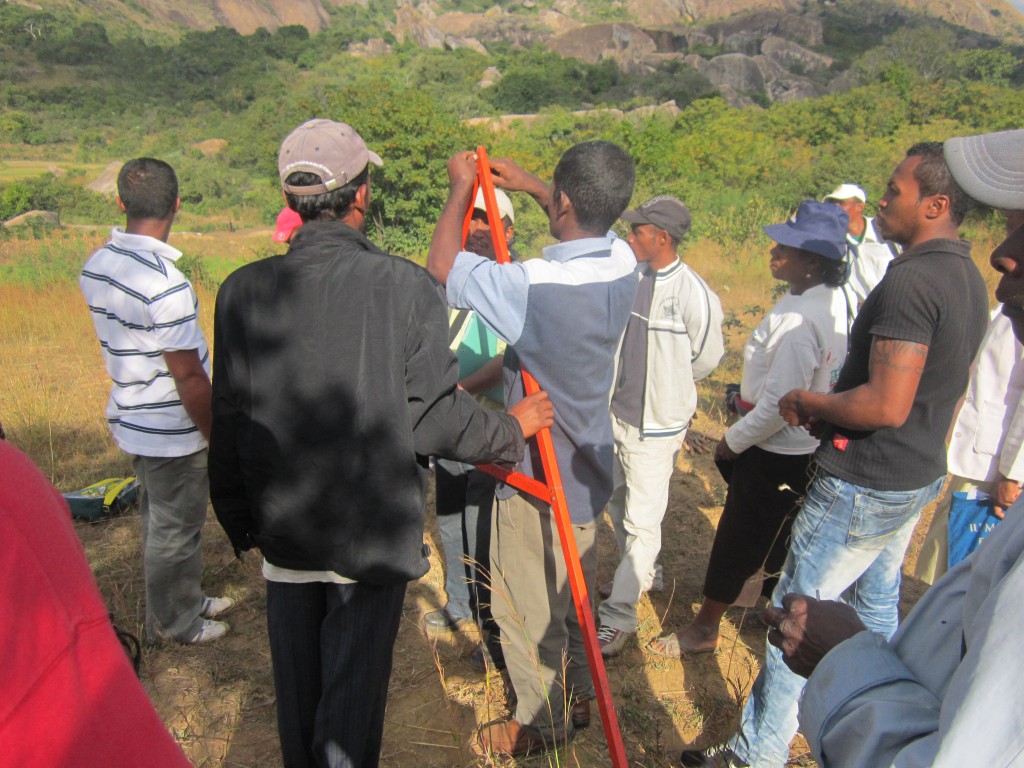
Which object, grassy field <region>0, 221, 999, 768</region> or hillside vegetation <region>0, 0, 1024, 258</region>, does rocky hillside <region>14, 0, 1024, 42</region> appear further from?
grassy field <region>0, 221, 999, 768</region>

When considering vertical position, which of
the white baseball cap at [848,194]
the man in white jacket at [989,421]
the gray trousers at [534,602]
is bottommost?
the gray trousers at [534,602]

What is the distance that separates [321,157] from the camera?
71.9 inches

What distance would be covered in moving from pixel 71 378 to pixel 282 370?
601cm

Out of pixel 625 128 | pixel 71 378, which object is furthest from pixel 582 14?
pixel 71 378

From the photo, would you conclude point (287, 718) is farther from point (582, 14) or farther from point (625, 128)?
point (582, 14)

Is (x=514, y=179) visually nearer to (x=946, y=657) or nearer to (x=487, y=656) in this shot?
(x=946, y=657)

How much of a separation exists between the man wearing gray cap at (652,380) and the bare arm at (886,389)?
3.38 feet

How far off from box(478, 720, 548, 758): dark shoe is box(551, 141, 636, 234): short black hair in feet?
5.83

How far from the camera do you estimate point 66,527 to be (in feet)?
2.79

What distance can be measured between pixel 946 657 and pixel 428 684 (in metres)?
2.31

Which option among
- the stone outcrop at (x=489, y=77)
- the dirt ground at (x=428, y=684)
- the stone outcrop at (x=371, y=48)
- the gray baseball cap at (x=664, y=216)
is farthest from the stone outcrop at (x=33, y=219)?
the stone outcrop at (x=371, y=48)

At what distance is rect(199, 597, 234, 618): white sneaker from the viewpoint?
3.33 meters

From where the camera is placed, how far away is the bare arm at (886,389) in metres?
1.96

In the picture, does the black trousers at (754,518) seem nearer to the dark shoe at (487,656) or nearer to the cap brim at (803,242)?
the cap brim at (803,242)
